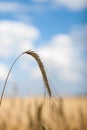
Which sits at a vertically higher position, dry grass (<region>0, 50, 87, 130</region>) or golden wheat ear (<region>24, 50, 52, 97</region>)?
golden wheat ear (<region>24, 50, 52, 97</region>)

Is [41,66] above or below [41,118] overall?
above

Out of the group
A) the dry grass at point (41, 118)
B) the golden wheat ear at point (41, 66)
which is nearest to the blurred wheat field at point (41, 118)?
the dry grass at point (41, 118)

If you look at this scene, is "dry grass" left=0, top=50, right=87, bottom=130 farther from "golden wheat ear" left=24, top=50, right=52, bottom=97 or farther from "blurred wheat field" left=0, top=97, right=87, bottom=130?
"golden wheat ear" left=24, top=50, right=52, bottom=97

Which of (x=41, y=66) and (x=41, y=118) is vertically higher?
(x=41, y=66)

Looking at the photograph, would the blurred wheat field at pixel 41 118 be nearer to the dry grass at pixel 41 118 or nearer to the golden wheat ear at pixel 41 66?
the dry grass at pixel 41 118

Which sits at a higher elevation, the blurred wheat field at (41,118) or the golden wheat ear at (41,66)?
the golden wheat ear at (41,66)

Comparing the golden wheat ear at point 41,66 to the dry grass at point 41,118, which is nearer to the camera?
the golden wheat ear at point 41,66

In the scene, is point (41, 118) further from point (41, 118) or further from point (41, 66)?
point (41, 66)

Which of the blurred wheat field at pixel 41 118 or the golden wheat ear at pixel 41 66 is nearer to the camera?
the golden wheat ear at pixel 41 66

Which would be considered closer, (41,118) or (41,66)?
(41,66)

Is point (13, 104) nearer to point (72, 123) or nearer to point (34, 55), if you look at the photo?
point (72, 123)

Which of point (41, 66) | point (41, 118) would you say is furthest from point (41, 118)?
point (41, 66)

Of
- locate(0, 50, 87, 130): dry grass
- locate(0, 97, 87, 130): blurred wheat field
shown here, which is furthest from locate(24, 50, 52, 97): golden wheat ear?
locate(0, 97, 87, 130): blurred wheat field

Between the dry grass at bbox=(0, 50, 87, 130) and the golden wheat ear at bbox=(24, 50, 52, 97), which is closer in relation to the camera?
the golden wheat ear at bbox=(24, 50, 52, 97)
